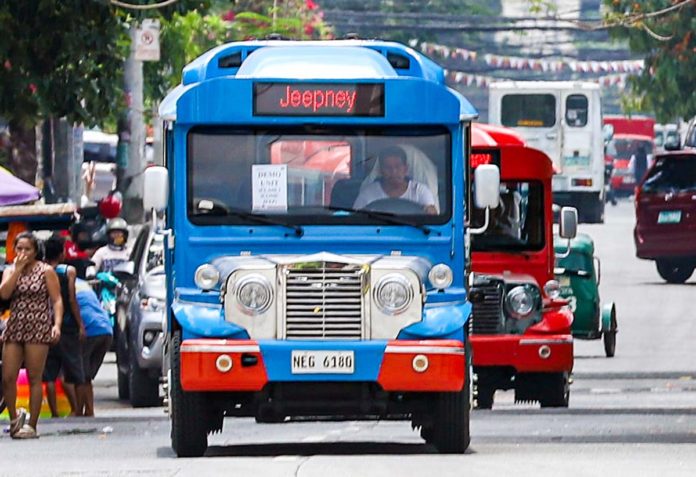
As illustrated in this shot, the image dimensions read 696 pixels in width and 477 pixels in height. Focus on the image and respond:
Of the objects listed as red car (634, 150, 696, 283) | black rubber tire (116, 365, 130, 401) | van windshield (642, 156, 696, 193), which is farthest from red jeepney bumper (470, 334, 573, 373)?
van windshield (642, 156, 696, 193)

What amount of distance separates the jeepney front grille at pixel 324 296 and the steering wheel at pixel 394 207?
596 mm

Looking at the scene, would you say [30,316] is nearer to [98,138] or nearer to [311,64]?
[311,64]

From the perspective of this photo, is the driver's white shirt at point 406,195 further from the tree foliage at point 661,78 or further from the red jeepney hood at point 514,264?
the tree foliage at point 661,78

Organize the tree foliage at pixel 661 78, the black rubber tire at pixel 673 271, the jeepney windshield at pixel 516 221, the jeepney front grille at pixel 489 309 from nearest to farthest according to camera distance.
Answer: the jeepney front grille at pixel 489 309 → the jeepney windshield at pixel 516 221 → the black rubber tire at pixel 673 271 → the tree foliage at pixel 661 78

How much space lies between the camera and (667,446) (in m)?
15.2

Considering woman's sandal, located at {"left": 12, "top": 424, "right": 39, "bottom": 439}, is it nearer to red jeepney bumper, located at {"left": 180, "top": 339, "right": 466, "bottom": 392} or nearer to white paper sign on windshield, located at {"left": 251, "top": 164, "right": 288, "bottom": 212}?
red jeepney bumper, located at {"left": 180, "top": 339, "right": 466, "bottom": 392}

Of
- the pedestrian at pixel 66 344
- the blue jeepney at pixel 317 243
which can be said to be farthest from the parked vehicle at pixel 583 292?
the blue jeepney at pixel 317 243

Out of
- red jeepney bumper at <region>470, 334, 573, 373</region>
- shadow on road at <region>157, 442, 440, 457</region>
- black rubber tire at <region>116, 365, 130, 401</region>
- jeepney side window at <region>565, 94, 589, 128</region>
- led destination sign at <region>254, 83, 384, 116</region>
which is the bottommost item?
black rubber tire at <region>116, 365, 130, 401</region>

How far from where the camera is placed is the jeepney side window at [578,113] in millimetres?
50250

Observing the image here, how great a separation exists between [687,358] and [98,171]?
45.3 m

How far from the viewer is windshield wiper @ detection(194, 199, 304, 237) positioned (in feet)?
47.2

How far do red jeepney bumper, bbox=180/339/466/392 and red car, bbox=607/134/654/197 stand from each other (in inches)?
2168

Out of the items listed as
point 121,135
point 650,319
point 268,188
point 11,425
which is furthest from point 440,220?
point 121,135

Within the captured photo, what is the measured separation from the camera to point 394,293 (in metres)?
14.0
